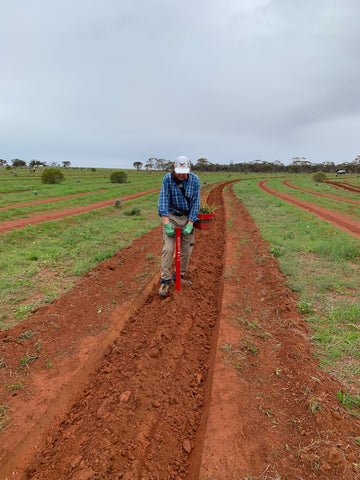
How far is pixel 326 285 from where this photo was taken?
5160 millimetres

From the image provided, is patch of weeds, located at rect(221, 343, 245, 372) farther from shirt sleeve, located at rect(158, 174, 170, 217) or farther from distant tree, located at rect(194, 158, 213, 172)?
distant tree, located at rect(194, 158, 213, 172)

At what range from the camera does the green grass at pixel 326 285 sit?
10.7ft

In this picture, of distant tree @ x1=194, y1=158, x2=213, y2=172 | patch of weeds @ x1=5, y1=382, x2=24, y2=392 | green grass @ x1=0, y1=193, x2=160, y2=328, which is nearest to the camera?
patch of weeds @ x1=5, y1=382, x2=24, y2=392

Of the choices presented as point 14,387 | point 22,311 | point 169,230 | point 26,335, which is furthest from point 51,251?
point 14,387

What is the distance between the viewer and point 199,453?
2242 mm

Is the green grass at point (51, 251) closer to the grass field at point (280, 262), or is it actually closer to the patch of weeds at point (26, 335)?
the grass field at point (280, 262)

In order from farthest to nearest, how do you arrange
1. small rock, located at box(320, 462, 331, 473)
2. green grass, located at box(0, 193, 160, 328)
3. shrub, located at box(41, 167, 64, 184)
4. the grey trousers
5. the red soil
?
shrub, located at box(41, 167, 64, 184), green grass, located at box(0, 193, 160, 328), the grey trousers, the red soil, small rock, located at box(320, 462, 331, 473)

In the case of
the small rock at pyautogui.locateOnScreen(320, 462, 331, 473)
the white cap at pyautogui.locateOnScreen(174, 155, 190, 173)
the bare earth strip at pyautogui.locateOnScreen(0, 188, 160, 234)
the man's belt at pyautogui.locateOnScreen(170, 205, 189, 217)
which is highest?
the white cap at pyautogui.locateOnScreen(174, 155, 190, 173)

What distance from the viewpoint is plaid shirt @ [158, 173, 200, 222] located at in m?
4.41

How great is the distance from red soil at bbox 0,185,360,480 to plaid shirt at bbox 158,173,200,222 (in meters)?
1.44

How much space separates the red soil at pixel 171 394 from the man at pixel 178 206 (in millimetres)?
736

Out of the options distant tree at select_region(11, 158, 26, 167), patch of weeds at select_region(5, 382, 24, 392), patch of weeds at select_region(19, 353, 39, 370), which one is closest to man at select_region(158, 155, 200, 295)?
patch of weeds at select_region(19, 353, 39, 370)

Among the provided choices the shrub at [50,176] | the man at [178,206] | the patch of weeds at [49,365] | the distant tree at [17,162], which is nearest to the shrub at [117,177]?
the shrub at [50,176]

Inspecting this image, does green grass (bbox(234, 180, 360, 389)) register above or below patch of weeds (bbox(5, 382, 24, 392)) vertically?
above
